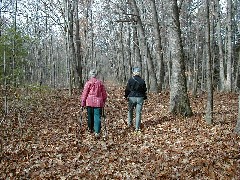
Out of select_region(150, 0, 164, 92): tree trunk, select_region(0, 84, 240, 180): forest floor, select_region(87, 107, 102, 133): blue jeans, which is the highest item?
select_region(150, 0, 164, 92): tree trunk

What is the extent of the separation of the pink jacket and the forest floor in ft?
3.42

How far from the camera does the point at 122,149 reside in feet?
29.1

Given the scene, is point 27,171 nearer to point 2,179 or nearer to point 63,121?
point 2,179

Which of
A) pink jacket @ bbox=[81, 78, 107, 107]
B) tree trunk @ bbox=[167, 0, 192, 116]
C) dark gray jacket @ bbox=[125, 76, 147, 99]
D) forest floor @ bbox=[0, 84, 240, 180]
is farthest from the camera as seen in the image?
tree trunk @ bbox=[167, 0, 192, 116]

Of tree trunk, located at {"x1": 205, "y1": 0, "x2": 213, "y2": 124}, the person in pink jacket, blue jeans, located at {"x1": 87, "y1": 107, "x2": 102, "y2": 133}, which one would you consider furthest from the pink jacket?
tree trunk, located at {"x1": 205, "y1": 0, "x2": 213, "y2": 124}

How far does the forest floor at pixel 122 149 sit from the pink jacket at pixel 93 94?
1.04 metres

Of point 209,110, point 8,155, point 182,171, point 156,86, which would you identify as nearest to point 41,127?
point 8,155

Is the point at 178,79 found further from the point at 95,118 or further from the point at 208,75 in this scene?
the point at 95,118

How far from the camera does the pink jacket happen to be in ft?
35.2

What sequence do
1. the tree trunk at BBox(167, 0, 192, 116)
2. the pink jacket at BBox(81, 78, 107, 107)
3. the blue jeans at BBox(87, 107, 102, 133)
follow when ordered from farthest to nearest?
the tree trunk at BBox(167, 0, 192, 116)
the pink jacket at BBox(81, 78, 107, 107)
the blue jeans at BBox(87, 107, 102, 133)

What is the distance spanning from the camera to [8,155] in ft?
29.1

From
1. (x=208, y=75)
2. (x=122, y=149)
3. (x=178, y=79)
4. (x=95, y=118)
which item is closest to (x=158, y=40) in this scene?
(x=178, y=79)

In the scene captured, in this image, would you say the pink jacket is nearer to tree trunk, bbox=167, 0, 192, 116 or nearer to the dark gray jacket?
A: the dark gray jacket

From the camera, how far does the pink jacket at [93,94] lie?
35.2ft
